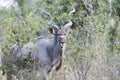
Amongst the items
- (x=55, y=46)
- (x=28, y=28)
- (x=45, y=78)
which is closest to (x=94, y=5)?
(x=55, y=46)

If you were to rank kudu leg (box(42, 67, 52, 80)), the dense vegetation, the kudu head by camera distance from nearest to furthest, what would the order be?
the dense vegetation → the kudu head → kudu leg (box(42, 67, 52, 80))

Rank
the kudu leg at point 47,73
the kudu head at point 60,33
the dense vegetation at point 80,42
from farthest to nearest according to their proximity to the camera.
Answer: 1. the kudu leg at point 47,73
2. the kudu head at point 60,33
3. the dense vegetation at point 80,42

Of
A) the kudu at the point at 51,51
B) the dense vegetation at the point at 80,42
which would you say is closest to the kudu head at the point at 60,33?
the kudu at the point at 51,51

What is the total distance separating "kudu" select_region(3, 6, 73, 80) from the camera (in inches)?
253

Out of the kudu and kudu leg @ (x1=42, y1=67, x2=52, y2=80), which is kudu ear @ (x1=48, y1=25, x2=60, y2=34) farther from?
Answer: kudu leg @ (x1=42, y1=67, x2=52, y2=80)

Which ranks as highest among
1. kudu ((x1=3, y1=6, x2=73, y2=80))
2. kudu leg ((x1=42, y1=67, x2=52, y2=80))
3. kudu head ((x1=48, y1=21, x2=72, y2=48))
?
kudu head ((x1=48, y1=21, x2=72, y2=48))

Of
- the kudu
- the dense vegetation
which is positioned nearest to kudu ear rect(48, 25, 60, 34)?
the kudu

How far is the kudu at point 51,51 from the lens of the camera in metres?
6.43

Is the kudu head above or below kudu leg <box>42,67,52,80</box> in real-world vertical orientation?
above

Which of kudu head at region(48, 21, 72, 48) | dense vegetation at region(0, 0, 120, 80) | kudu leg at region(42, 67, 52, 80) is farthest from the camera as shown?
kudu leg at region(42, 67, 52, 80)

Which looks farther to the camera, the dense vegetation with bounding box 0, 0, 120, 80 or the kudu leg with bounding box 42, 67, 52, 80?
the kudu leg with bounding box 42, 67, 52, 80

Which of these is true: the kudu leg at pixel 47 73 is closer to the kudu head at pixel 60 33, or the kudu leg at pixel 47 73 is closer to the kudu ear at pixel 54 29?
the kudu head at pixel 60 33

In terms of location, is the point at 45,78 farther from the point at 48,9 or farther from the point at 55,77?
the point at 48,9

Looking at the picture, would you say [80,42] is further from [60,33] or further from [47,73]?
[47,73]
